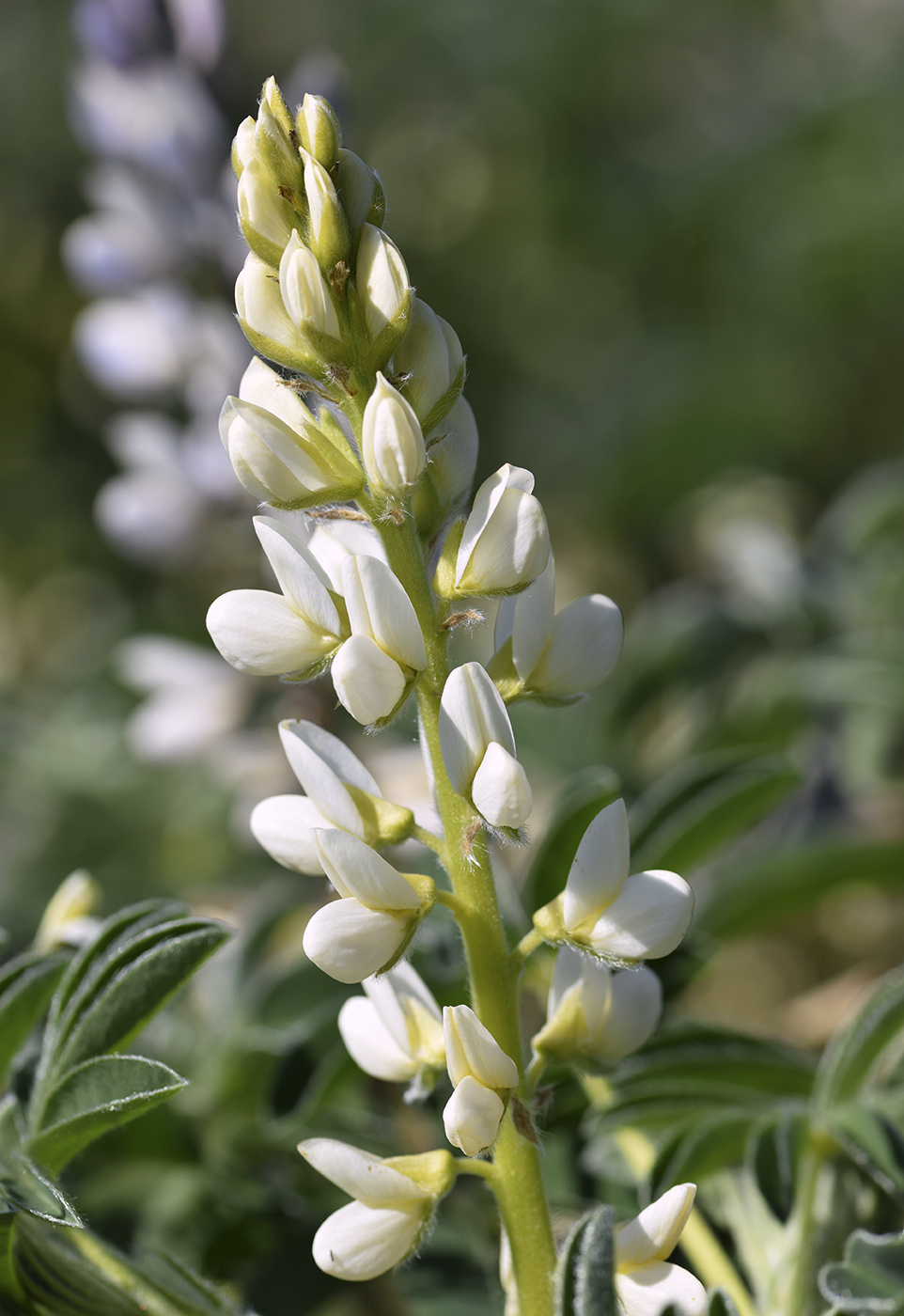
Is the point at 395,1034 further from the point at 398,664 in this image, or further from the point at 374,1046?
the point at 398,664

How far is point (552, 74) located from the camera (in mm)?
3480

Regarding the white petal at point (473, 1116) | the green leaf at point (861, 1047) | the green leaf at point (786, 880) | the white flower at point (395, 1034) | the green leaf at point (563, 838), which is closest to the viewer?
the white petal at point (473, 1116)

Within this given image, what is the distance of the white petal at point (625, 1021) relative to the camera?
626mm

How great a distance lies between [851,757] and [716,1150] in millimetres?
783

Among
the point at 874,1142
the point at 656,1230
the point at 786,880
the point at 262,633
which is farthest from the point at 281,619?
the point at 786,880

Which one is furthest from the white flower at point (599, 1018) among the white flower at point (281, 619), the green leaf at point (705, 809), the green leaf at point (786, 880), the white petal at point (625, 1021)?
the green leaf at point (786, 880)

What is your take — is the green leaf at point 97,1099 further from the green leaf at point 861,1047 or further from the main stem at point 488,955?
the green leaf at point 861,1047

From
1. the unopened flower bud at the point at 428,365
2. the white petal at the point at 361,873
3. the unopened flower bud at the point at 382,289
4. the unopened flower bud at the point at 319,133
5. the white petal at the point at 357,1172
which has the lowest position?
the white petal at the point at 357,1172

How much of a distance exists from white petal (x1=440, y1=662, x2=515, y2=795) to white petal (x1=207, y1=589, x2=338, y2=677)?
0.25ft

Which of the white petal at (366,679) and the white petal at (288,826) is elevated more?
the white petal at (366,679)

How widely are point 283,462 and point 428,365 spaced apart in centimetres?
9

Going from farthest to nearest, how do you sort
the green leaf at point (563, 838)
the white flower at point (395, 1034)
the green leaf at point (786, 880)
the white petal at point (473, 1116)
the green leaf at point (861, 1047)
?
the green leaf at point (786, 880) < the green leaf at point (563, 838) < the green leaf at point (861, 1047) < the white flower at point (395, 1034) < the white petal at point (473, 1116)

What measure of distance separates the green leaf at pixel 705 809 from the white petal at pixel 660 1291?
408 mm

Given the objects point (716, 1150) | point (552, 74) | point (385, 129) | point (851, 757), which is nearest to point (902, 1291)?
point (716, 1150)
